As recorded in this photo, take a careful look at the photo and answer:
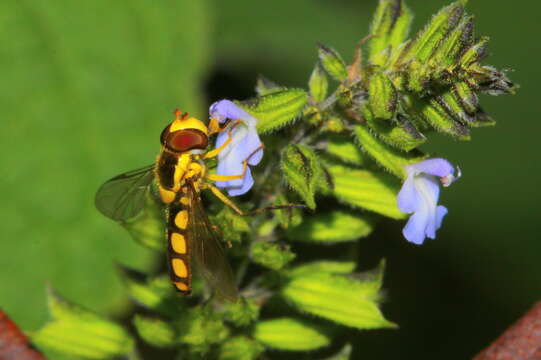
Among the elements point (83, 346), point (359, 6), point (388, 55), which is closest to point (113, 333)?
point (83, 346)

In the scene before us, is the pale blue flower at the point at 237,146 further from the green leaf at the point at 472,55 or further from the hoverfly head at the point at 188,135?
the green leaf at the point at 472,55

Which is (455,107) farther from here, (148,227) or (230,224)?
(148,227)

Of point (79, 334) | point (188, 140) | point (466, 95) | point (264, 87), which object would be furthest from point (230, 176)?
point (79, 334)

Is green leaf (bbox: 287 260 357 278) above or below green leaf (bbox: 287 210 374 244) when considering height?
below

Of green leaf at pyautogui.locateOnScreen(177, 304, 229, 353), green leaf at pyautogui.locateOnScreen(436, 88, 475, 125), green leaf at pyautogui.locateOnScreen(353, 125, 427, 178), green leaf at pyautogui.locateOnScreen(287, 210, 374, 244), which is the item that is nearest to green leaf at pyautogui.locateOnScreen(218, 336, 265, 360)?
green leaf at pyautogui.locateOnScreen(177, 304, 229, 353)

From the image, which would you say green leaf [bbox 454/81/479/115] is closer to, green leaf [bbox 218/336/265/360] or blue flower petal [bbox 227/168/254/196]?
blue flower petal [bbox 227/168/254/196]

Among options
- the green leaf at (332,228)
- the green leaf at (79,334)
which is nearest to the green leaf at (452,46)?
the green leaf at (332,228)
